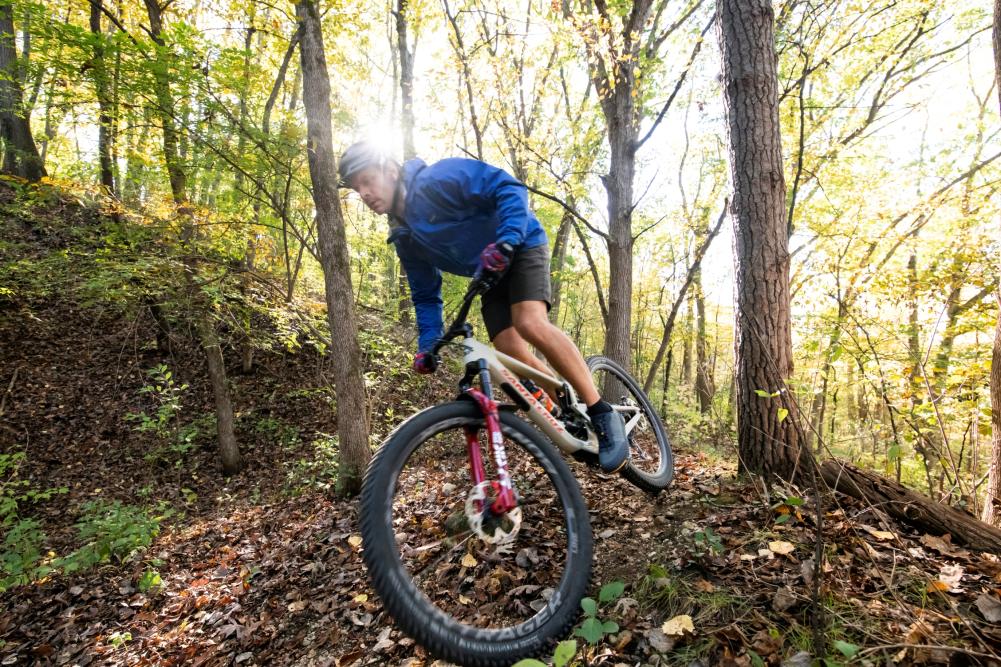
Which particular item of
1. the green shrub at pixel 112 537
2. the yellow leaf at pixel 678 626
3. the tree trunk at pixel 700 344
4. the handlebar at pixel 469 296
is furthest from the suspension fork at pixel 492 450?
the tree trunk at pixel 700 344

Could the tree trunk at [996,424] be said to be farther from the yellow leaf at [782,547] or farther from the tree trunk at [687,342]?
the tree trunk at [687,342]

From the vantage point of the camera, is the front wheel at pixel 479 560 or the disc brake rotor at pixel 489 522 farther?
the disc brake rotor at pixel 489 522

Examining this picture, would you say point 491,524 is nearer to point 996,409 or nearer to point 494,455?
point 494,455

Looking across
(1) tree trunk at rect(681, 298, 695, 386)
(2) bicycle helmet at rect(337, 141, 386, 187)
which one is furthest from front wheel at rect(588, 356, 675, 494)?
(1) tree trunk at rect(681, 298, 695, 386)

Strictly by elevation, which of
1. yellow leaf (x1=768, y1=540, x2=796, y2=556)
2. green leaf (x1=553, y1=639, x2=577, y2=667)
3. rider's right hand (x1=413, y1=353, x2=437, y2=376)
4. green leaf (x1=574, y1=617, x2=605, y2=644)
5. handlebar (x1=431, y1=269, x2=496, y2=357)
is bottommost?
yellow leaf (x1=768, y1=540, x2=796, y2=556)

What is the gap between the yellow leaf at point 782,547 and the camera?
2.41 metres

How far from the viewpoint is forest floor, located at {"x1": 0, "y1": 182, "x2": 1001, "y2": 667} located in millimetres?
1965

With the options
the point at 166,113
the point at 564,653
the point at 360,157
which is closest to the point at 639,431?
the point at 564,653

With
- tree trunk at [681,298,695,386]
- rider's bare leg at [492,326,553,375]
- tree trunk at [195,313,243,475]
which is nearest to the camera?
rider's bare leg at [492,326,553,375]

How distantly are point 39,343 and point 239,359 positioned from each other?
378 centimetres

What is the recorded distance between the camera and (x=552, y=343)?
291cm

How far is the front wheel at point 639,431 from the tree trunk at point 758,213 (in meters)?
0.66

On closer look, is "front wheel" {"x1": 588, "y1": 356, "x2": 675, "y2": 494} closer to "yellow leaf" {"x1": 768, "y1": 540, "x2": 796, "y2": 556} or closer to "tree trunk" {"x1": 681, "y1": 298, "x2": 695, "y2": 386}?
"yellow leaf" {"x1": 768, "y1": 540, "x2": 796, "y2": 556}

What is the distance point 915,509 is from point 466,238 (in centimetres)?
304
